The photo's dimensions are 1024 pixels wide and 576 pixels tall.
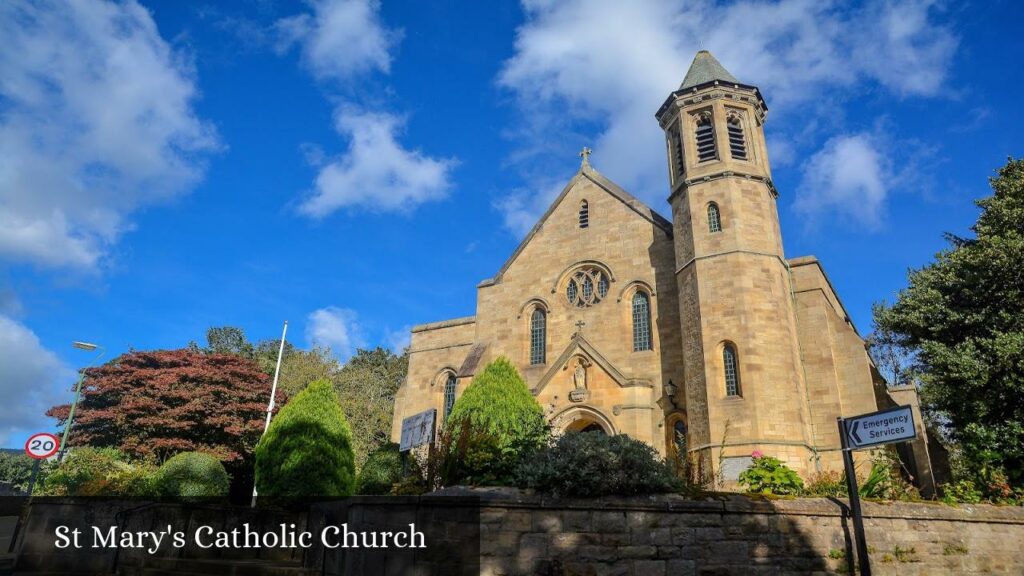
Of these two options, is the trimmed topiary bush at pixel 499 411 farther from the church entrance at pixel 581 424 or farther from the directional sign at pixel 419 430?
the church entrance at pixel 581 424

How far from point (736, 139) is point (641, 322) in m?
7.03

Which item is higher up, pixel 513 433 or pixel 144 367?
pixel 144 367

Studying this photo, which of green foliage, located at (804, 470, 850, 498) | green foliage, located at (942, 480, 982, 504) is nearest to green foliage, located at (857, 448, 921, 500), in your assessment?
green foliage, located at (804, 470, 850, 498)

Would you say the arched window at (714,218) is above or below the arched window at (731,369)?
above

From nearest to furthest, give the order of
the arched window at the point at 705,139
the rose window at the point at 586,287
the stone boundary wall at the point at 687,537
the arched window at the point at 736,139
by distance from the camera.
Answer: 1. the stone boundary wall at the point at 687,537
2. the arched window at the point at 736,139
3. the arched window at the point at 705,139
4. the rose window at the point at 586,287

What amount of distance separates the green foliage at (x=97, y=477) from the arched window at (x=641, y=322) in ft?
48.2

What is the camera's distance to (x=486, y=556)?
687 centimetres

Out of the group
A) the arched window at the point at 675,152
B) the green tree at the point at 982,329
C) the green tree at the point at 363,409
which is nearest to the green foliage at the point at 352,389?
the green tree at the point at 363,409

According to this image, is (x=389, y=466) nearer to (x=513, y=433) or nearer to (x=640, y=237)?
(x=513, y=433)

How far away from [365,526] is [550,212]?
18.5 metres

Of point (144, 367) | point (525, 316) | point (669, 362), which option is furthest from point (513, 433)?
point (144, 367)

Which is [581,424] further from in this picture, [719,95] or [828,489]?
[719,95]

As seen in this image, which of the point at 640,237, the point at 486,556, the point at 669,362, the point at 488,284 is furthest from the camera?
the point at 488,284

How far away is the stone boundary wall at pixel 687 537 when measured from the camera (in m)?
6.99
